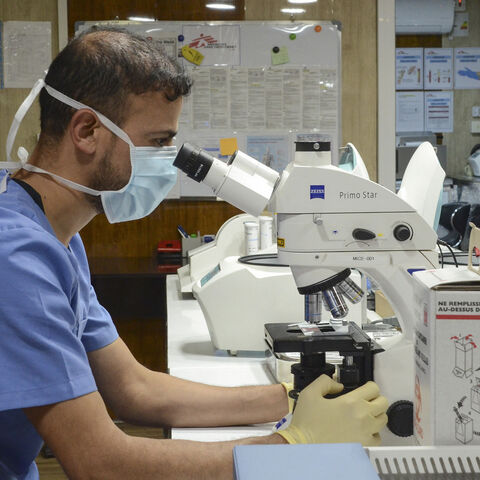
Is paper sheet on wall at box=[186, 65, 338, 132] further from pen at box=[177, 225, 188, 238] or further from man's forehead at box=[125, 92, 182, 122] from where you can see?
man's forehead at box=[125, 92, 182, 122]

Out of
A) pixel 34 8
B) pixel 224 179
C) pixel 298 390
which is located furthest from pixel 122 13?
pixel 298 390

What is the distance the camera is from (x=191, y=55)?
372 cm

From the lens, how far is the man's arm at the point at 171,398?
58.1 inches

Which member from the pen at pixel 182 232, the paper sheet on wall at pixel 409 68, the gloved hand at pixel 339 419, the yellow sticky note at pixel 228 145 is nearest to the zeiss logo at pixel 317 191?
the gloved hand at pixel 339 419

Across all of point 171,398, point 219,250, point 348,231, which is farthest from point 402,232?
point 219,250

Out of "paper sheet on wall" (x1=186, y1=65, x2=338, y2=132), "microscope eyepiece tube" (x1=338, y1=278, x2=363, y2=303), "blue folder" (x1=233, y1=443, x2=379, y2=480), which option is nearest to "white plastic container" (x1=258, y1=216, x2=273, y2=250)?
"paper sheet on wall" (x1=186, y1=65, x2=338, y2=132)

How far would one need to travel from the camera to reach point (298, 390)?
1.35 meters

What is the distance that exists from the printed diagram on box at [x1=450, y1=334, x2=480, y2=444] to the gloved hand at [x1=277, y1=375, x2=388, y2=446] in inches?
10.4

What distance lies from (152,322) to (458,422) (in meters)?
2.93

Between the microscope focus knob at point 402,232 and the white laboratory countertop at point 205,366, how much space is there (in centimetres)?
47

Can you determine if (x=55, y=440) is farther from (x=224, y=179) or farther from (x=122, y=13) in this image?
(x=122, y=13)

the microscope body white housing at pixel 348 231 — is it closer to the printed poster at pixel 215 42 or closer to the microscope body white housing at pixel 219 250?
the microscope body white housing at pixel 219 250

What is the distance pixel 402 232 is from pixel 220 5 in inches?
106

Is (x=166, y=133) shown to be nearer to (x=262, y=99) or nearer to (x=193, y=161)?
(x=193, y=161)
